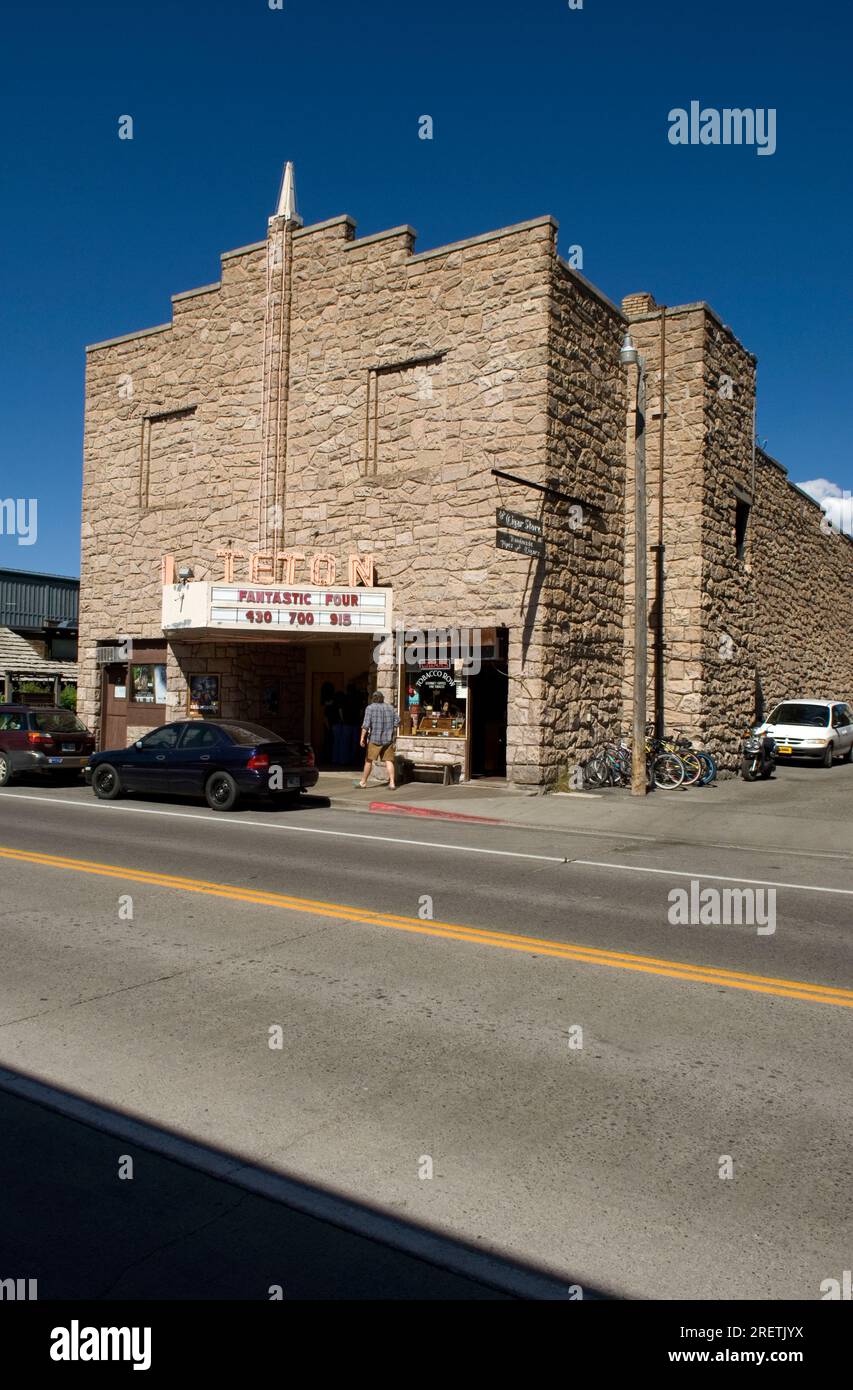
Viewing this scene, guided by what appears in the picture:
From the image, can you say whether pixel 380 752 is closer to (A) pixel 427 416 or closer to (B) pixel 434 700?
(B) pixel 434 700

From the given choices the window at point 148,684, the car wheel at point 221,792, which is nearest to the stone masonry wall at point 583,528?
the car wheel at point 221,792

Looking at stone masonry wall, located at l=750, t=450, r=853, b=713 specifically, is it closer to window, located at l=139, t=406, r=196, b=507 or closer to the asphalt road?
window, located at l=139, t=406, r=196, b=507

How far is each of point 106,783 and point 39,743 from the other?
284cm

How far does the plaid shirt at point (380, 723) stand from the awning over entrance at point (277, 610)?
2142mm

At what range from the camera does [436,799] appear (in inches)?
678

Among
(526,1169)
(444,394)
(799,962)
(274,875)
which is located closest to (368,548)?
(444,394)

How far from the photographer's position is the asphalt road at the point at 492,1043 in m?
3.76

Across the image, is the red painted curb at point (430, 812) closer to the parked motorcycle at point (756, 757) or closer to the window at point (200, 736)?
the window at point (200, 736)

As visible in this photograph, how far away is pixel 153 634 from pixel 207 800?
8812 millimetres

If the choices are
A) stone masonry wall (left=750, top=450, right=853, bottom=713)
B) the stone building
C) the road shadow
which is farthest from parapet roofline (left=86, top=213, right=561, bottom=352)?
the road shadow

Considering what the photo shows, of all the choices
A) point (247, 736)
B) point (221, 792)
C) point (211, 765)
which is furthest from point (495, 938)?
point (247, 736)

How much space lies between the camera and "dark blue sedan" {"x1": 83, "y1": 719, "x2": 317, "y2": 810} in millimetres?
15867

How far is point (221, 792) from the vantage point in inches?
630
